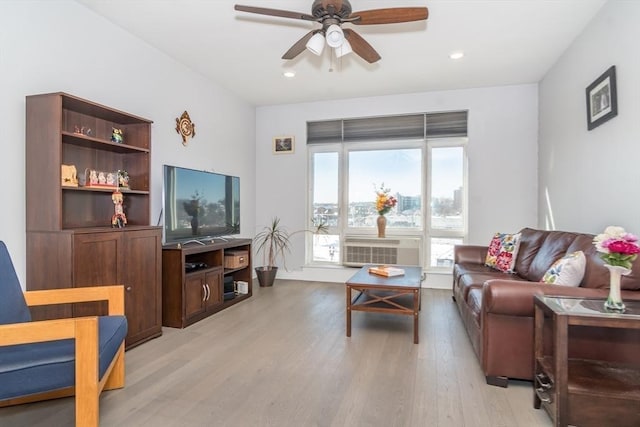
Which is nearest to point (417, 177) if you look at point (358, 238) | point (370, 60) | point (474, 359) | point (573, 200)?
point (358, 238)

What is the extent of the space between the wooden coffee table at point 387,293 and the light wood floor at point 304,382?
0.23m

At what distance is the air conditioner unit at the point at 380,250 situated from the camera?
476 centimetres

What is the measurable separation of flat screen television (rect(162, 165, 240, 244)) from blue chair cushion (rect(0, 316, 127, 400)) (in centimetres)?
164

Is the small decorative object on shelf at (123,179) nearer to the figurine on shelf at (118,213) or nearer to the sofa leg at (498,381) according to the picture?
the figurine on shelf at (118,213)

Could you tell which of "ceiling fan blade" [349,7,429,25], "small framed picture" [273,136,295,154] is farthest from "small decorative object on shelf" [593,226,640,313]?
"small framed picture" [273,136,295,154]

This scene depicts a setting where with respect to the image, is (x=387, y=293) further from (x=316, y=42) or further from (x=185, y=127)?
(x=185, y=127)

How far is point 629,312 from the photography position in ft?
5.39

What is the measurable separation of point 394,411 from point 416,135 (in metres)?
3.86

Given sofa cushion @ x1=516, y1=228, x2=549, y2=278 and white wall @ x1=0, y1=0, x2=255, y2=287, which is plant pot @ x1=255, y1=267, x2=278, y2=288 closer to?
white wall @ x1=0, y1=0, x2=255, y2=287

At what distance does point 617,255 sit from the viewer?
5.55 feet

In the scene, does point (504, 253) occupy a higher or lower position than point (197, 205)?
lower

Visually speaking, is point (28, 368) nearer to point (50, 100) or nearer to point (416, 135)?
point (50, 100)

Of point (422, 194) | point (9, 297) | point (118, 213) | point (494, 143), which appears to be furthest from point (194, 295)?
point (494, 143)

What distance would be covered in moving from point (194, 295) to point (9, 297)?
164cm
